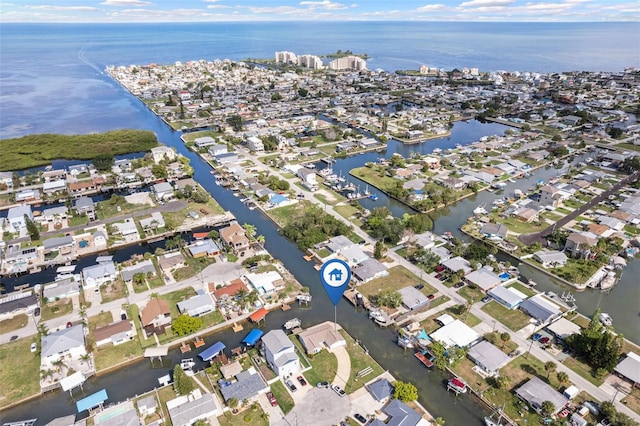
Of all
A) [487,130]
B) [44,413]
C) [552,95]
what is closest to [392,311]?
[44,413]

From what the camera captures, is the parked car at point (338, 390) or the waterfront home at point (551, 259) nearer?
the parked car at point (338, 390)

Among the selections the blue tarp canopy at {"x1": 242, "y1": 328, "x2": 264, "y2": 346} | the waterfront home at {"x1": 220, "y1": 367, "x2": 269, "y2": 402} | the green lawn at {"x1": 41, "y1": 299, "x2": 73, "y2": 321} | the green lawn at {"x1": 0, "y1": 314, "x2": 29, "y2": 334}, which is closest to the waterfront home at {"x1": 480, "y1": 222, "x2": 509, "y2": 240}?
the blue tarp canopy at {"x1": 242, "y1": 328, "x2": 264, "y2": 346}

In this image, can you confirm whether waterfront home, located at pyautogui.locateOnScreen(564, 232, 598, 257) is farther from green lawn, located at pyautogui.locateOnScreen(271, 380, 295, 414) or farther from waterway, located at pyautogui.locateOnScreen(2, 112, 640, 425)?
green lawn, located at pyautogui.locateOnScreen(271, 380, 295, 414)

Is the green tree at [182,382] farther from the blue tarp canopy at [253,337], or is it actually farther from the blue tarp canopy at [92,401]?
the blue tarp canopy at [253,337]

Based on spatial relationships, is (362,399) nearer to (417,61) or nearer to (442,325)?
(442,325)

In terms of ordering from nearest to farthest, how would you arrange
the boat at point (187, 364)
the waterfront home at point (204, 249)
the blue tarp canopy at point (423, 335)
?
the boat at point (187, 364) → the blue tarp canopy at point (423, 335) → the waterfront home at point (204, 249)

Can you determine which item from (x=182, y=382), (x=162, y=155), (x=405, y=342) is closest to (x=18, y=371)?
(x=182, y=382)

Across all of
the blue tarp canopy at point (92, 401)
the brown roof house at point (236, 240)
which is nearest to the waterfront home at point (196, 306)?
the blue tarp canopy at point (92, 401)
